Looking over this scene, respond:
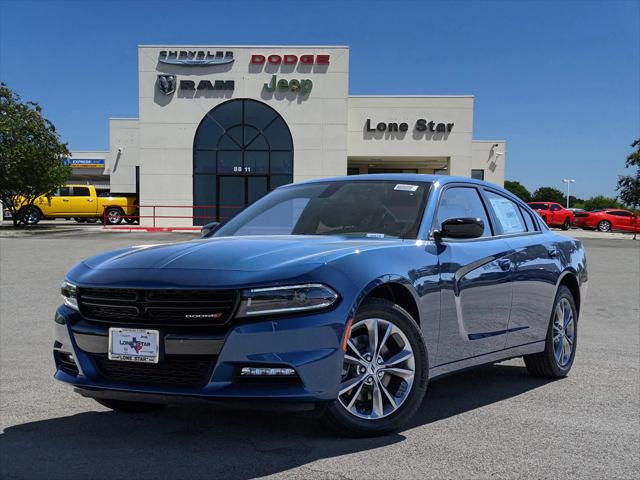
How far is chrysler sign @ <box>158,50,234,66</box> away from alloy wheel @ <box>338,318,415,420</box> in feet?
112

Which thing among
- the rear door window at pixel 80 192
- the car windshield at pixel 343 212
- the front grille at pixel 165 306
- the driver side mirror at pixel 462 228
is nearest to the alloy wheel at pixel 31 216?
the rear door window at pixel 80 192

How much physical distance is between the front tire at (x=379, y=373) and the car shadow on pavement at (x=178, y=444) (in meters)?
0.14

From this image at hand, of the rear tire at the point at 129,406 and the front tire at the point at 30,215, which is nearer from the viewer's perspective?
the rear tire at the point at 129,406

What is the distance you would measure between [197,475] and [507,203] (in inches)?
142

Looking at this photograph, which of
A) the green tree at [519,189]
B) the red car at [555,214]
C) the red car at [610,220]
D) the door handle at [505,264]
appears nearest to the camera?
the door handle at [505,264]

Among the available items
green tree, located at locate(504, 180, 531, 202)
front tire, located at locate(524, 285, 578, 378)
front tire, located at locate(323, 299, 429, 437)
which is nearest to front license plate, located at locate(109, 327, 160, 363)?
front tire, located at locate(323, 299, 429, 437)

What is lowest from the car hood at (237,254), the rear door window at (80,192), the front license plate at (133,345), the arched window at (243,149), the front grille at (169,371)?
the front grille at (169,371)

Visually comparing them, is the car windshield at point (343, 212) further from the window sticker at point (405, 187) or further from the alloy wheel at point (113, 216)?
the alloy wheel at point (113, 216)

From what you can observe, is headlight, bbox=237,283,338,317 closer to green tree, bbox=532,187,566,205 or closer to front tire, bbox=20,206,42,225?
front tire, bbox=20,206,42,225

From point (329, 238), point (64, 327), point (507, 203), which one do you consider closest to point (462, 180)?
point (507, 203)

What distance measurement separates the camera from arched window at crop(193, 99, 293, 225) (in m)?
36.7

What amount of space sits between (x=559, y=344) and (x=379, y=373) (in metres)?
2.67

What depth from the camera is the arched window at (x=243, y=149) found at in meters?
36.7

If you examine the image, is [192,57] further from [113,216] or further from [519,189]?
[519,189]
